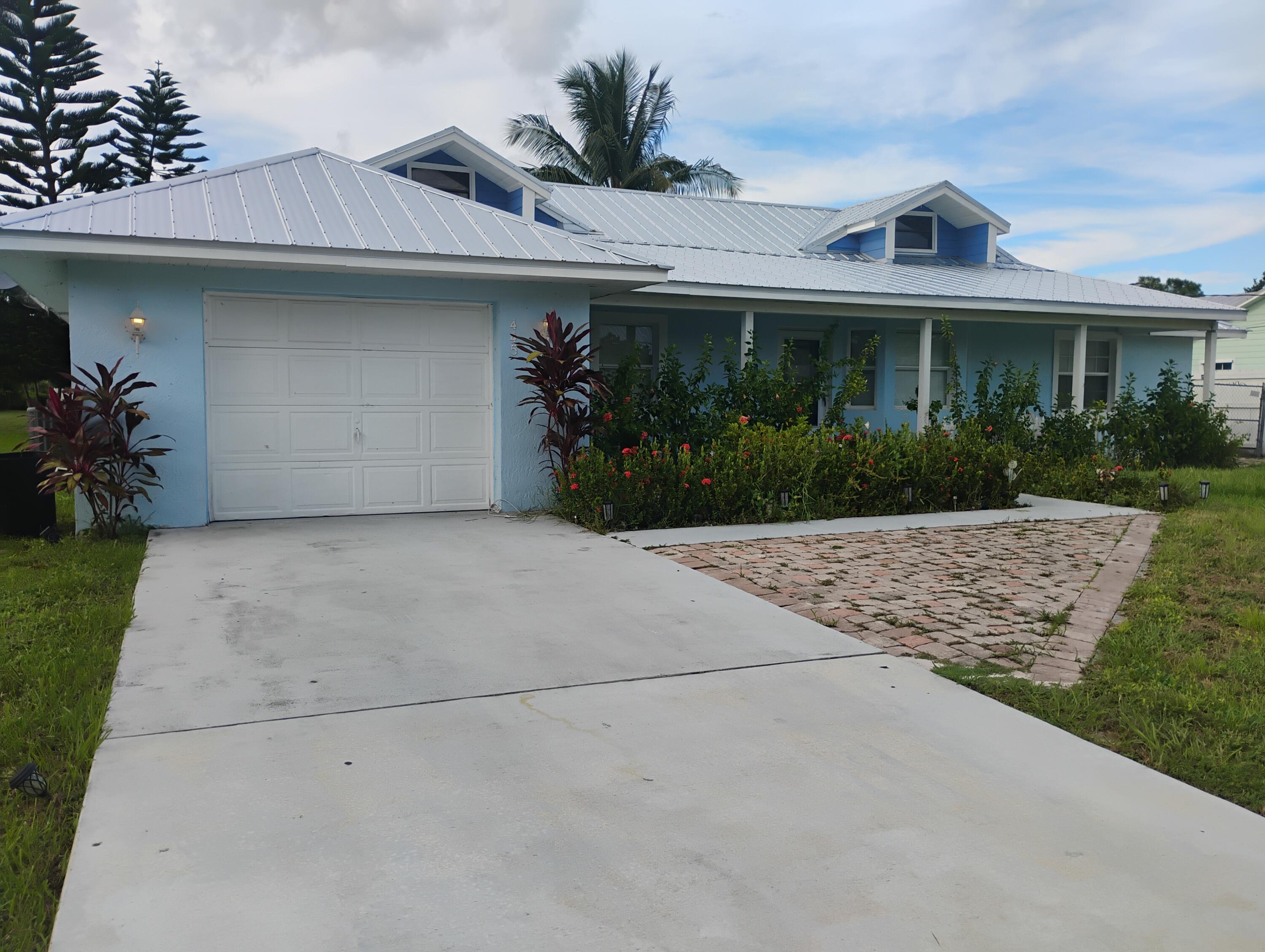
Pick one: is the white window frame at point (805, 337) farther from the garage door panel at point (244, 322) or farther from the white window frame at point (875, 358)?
the garage door panel at point (244, 322)

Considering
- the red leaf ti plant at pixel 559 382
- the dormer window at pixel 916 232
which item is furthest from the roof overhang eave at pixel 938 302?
the dormer window at pixel 916 232

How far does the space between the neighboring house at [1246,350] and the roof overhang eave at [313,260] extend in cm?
2764

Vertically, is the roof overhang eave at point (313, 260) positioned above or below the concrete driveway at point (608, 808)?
above

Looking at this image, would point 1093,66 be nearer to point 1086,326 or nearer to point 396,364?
point 1086,326

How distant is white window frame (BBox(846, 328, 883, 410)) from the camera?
15820 millimetres

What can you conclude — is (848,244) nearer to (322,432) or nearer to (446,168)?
(446,168)

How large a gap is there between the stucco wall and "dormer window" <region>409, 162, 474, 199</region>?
5.53 m

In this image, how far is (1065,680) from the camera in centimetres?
450

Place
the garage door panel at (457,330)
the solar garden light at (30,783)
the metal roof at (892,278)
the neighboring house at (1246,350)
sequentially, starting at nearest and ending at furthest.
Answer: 1. the solar garden light at (30,783)
2. the garage door panel at (457,330)
3. the metal roof at (892,278)
4. the neighboring house at (1246,350)

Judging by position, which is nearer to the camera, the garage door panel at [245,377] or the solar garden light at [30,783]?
the solar garden light at [30,783]

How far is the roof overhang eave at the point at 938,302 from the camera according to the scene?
497 inches

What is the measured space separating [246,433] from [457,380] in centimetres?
218

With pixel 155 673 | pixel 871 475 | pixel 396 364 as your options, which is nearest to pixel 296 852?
pixel 155 673

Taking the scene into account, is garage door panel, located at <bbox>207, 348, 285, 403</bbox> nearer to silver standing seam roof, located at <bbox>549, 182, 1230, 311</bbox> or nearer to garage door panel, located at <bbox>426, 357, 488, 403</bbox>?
garage door panel, located at <bbox>426, 357, 488, 403</bbox>
